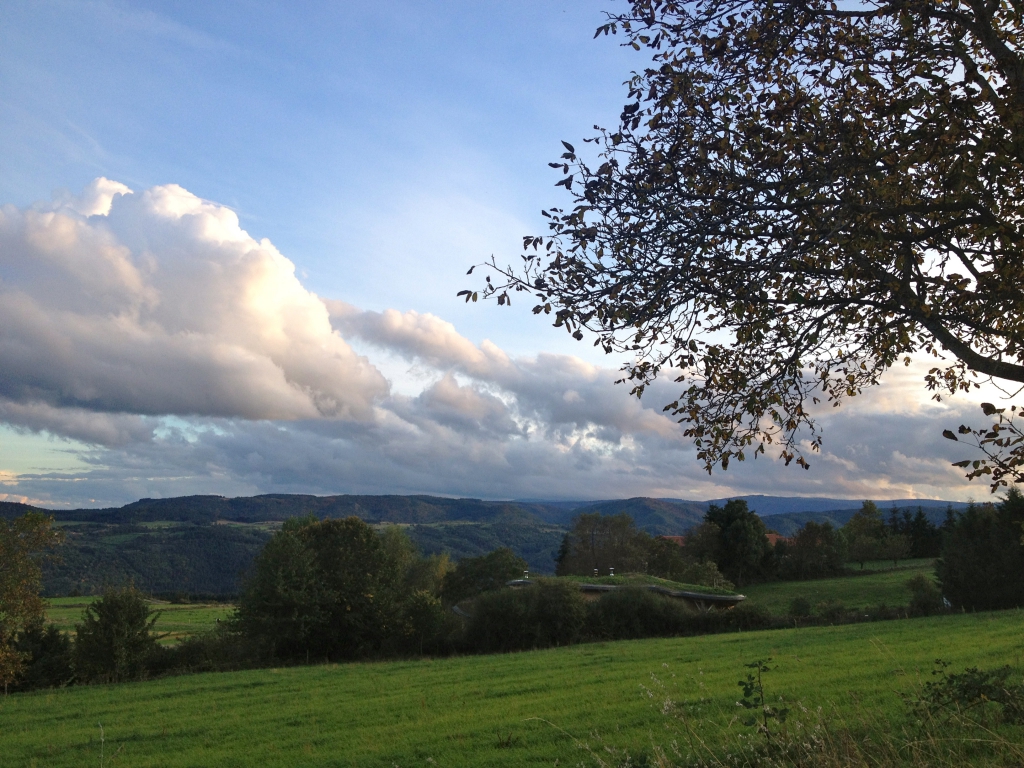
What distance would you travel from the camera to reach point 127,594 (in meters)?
35.4

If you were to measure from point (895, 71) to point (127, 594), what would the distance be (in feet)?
129

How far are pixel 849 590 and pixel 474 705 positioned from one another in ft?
175

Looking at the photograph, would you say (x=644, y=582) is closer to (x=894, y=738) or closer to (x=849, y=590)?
(x=849, y=590)

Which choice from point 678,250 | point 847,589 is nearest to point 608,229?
point 678,250

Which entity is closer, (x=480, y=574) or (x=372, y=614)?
(x=372, y=614)

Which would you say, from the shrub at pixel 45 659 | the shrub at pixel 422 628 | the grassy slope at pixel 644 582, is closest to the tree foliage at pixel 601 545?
the grassy slope at pixel 644 582

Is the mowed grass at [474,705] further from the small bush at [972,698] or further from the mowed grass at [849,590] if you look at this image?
the mowed grass at [849,590]

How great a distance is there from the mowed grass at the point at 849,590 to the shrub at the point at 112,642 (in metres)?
37.8

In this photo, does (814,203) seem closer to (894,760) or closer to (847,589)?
(894,760)

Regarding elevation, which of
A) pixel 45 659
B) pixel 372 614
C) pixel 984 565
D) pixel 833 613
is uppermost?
pixel 984 565

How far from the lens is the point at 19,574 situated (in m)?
27.8

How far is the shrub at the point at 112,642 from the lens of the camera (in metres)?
33.3

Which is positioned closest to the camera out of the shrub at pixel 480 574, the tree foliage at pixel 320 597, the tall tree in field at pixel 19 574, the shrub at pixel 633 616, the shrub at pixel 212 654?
the tall tree in field at pixel 19 574

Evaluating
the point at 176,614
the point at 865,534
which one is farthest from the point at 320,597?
the point at 865,534
